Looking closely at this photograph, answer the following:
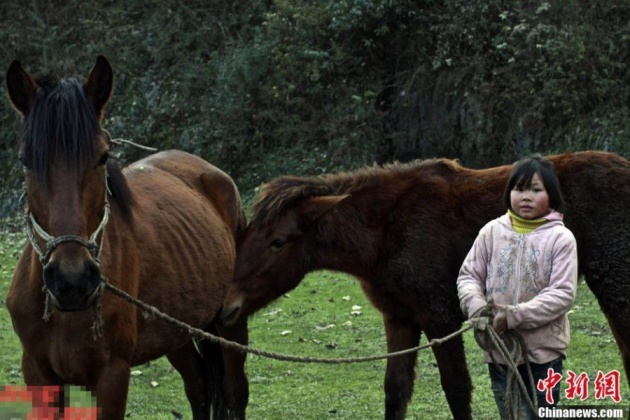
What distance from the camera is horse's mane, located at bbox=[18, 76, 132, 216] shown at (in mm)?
4355

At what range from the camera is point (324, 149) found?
19.9m

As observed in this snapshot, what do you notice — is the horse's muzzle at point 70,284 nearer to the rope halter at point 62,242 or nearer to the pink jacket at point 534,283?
the rope halter at point 62,242

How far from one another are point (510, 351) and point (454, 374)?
1612 millimetres

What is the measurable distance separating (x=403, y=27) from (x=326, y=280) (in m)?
7.76

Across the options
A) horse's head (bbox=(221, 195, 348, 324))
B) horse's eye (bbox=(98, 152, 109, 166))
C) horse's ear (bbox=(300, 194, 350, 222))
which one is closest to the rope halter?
horse's eye (bbox=(98, 152, 109, 166))

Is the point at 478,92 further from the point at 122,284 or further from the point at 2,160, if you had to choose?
the point at 122,284

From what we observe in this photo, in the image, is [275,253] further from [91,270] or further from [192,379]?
[91,270]

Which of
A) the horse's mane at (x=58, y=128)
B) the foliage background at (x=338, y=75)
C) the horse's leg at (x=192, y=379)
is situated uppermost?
the foliage background at (x=338, y=75)

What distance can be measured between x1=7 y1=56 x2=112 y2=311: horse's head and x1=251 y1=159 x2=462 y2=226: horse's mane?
2163mm

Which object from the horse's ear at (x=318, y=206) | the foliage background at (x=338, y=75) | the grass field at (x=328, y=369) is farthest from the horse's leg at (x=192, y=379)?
the foliage background at (x=338, y=75)

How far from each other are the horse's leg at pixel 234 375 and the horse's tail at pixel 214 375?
2.1 inches

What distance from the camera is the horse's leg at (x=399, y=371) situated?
665 cm

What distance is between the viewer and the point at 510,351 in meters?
4.66

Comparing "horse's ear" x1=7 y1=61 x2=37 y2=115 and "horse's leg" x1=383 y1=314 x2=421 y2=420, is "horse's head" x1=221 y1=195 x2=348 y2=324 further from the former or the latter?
"horse's ear" x1=7 y1=61 x2=37 y2=115
